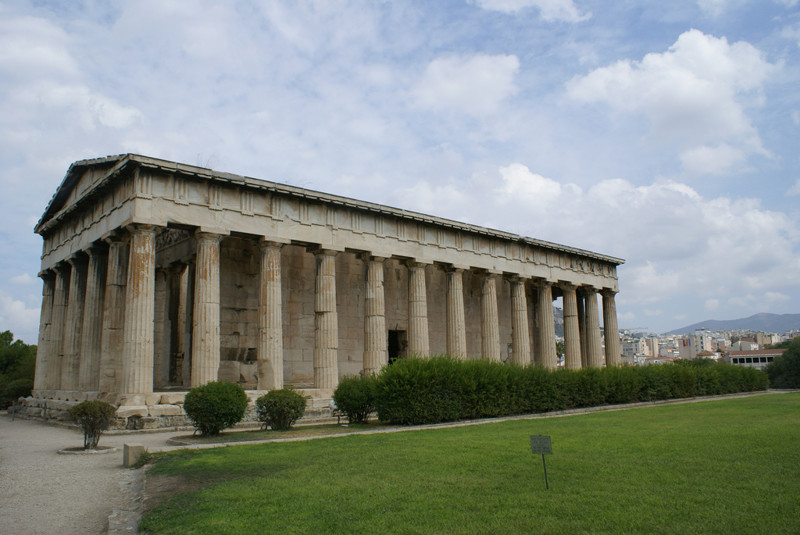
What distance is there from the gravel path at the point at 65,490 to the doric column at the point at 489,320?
735 inches

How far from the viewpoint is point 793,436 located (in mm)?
12492

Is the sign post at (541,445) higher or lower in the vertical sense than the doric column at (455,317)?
lower

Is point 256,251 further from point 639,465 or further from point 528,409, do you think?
point 639,465

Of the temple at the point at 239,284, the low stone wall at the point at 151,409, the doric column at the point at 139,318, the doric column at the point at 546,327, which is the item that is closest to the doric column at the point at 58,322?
the temple at the point at 239,284

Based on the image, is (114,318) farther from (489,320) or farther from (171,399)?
(489,320)

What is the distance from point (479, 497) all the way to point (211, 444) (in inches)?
362

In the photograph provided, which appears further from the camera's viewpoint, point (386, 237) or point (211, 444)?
point (386, 237)

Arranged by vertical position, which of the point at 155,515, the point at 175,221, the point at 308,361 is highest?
the point at 175,221

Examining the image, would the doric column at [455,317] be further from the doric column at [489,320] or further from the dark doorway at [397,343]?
the dark doorway at [397,343]

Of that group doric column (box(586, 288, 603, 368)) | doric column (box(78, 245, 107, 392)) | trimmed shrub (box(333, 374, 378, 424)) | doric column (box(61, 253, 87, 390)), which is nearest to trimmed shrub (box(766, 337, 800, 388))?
doric column (box(586, 288, 603, 368))

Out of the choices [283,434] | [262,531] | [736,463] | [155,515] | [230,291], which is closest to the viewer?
[262,531]

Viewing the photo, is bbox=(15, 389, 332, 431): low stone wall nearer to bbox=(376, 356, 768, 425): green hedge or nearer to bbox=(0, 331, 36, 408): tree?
bbox=(376, 356, 768, 425): green hedge

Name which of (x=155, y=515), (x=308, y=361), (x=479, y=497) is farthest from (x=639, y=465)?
(x=308, y=361)

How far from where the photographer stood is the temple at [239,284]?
22.1 meters
